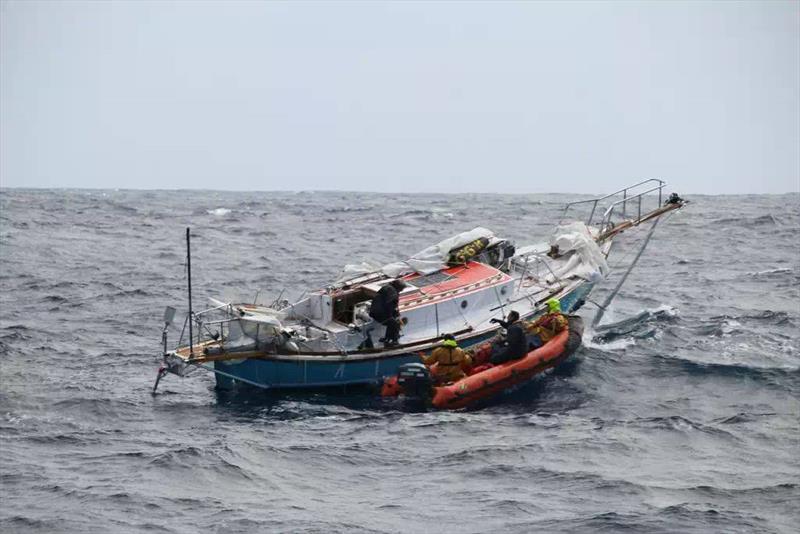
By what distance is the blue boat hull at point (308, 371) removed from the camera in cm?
2412

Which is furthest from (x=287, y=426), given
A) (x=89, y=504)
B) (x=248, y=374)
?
(x=89, y=504)

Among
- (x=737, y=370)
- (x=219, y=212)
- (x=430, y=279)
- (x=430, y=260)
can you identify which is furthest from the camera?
(x=219, y=212)

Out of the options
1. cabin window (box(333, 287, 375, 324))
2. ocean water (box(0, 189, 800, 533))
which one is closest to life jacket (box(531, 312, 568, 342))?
ocean water (box(0, 189, 800, 533))

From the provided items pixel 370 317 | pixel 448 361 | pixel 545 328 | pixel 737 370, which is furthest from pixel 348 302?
pixel 737 370

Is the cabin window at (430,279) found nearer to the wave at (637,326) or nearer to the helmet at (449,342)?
the helmet at (449,342)

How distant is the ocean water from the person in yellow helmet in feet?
3.46

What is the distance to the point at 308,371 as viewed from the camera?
24188mm

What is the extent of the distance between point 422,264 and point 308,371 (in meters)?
5.58

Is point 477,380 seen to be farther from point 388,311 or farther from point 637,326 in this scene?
point 637,326

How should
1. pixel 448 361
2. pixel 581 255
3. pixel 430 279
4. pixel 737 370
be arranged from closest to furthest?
pixel 448 361 < pixel 737 370 < pixel 430 279 < pixel 581 255

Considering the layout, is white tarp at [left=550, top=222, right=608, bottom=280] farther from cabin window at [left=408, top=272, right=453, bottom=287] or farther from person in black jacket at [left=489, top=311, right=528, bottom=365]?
person in black jacket at [left=489, top=311, right=528, bottom=365]

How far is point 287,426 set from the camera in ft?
73.2

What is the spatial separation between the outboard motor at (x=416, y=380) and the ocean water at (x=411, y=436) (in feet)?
1.92

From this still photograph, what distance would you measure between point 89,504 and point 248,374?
7077 millimetres
